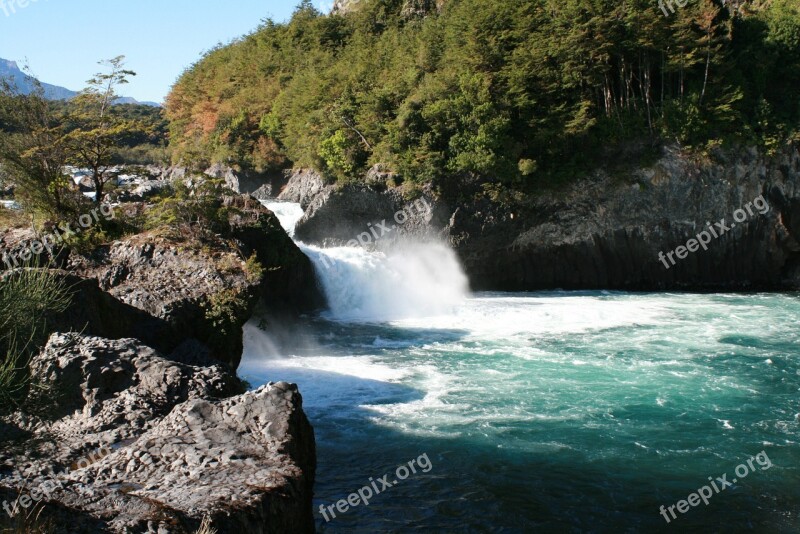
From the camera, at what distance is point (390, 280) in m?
21.8

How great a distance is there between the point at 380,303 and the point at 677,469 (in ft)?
42.1

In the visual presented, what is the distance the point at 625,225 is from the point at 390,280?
29.6ft

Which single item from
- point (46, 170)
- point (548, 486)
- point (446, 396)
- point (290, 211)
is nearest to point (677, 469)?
point (548, 486)

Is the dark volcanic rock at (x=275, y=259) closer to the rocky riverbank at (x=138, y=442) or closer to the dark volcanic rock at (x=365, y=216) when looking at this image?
the dark volcanic rock at (x=365, y=216)

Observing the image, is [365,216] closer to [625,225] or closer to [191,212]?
[191,212]

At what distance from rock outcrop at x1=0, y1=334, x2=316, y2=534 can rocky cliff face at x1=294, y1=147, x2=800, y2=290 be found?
1634 cm

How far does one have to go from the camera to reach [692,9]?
77.4ft

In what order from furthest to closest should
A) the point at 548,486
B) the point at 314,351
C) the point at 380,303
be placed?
the point at 380,303 < the point at 314,351 < the point at 548,486

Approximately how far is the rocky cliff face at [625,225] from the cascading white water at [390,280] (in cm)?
80

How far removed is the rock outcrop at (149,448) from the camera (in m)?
4.65

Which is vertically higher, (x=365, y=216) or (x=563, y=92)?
(x=563, y=92)

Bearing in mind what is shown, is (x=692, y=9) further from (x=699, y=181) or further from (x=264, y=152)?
(x=264, y=152)

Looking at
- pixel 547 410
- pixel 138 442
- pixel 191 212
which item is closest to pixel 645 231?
pixel 547 410

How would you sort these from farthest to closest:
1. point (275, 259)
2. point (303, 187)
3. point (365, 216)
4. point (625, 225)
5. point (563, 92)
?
point (303, 187) → point (563, 92) → point (365, 216) → point (625, 225) → point (275, 259)
